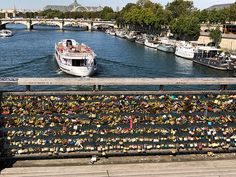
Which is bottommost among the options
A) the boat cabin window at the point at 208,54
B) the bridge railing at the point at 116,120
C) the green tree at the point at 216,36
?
the boat cabin window at the point at 208,54

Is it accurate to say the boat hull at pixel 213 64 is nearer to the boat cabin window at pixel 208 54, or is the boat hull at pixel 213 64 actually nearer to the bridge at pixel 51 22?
the boat cabin window at pixel 208 54

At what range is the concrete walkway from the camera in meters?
5.18

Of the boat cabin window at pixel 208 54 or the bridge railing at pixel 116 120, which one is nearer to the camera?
the bridge railing at pixel 116 120

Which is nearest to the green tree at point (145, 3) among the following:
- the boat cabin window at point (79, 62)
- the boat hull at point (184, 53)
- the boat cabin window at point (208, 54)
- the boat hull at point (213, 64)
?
the boat hull at point (184, 53)

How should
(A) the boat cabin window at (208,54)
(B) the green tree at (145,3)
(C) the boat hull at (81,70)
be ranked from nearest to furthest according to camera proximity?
(C) the boat hull at (81,70) → (A) the boat cabin window at (208,54) → (B) the green tree at (145,3)

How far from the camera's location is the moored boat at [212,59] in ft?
140

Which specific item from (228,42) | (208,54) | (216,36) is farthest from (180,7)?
(208,54)

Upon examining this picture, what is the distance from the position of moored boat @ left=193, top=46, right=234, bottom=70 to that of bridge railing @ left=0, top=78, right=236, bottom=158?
3731cm

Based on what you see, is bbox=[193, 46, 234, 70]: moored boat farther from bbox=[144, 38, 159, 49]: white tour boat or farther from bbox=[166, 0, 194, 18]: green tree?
bbox=[166, 0, 194, 18]: green tree

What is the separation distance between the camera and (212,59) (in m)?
45.1

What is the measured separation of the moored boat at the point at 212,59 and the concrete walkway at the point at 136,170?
1499 inches

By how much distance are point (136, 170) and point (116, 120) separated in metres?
0.90

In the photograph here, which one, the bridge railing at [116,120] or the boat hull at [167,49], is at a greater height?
the bridge railing at [116,120]

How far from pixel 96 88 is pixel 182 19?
66.4 m
